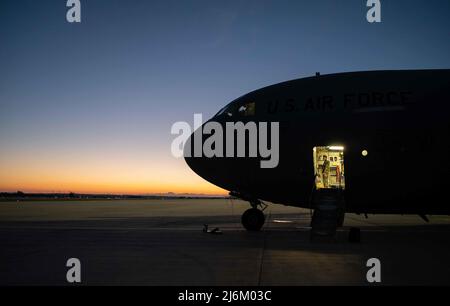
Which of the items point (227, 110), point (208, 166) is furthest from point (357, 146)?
point (208, 166)

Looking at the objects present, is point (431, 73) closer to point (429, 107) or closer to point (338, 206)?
point (429, 107)

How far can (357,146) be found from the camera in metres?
14.0

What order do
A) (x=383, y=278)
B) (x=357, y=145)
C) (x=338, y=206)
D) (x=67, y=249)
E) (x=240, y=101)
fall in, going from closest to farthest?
(x=383, y=278) → (x=67, y=249) → (x=338, y=206) → (x=357, y=145) → (x=240, y=101)

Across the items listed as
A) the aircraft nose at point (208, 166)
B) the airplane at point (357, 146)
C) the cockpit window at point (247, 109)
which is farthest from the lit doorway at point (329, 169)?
the aircraft nose at point (208, 166)

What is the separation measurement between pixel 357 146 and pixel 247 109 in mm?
4715

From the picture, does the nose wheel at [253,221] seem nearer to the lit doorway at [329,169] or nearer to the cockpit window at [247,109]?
the lit doorway at [329,169]

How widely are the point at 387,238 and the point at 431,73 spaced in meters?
6.30

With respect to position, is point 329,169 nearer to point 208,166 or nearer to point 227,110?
point 227,110

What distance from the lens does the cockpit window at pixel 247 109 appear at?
639 inches

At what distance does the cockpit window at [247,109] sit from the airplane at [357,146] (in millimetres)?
129

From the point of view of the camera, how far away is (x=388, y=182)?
13578mm

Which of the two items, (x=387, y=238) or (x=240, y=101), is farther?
(x=240, y=101)
